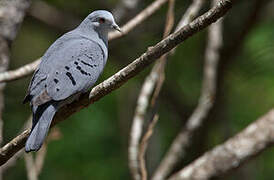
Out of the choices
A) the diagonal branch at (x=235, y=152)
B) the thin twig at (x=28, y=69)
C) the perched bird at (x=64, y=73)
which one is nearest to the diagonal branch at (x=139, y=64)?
the perched bird at (x=64, y=73)

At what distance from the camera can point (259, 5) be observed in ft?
17.1

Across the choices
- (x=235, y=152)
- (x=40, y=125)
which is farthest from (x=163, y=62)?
(x=40, y=125)

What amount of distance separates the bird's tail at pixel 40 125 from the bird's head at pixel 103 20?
1.01 m

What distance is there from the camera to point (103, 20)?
13.3 ft

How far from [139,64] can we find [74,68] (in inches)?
28.3

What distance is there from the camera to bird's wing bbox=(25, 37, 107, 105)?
3.28 meters

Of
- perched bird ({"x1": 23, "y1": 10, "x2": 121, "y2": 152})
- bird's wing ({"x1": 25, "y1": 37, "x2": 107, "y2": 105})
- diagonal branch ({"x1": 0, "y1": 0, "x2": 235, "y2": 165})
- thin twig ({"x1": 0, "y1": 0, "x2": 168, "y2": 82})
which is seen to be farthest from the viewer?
thin twig ({"x1": 0, "y1": 0, "x2": 168, "y2": 82})

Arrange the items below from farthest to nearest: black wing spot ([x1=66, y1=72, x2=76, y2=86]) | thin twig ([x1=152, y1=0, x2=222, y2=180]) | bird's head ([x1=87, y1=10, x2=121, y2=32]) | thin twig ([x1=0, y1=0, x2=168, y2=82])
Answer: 1. thin twig ([x1=152, y1=0, x2=222, y2=180])
2. bird's head ([x1=87, y1=10, x2=121, y2=32])
3. thin twig ([x1=0, y1=0, x2=168, y2=82])
4. black wing spot ([x1=66, y1=72, x2=76, y2=86])

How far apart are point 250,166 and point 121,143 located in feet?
4.80

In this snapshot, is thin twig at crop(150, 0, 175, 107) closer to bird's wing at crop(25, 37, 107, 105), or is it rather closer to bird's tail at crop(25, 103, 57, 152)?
bird's wing at crop(25, 37, 107, 105)

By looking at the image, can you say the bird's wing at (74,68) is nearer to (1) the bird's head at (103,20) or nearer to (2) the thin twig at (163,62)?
(1) the bird's head at (103,20)

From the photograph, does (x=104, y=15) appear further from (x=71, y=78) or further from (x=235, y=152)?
(x=235, y=152)

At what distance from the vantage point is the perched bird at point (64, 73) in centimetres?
316

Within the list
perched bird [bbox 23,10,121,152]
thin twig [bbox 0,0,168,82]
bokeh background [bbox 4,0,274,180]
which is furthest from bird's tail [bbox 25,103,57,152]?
bokeh background [bbox 4,0,274,180]
